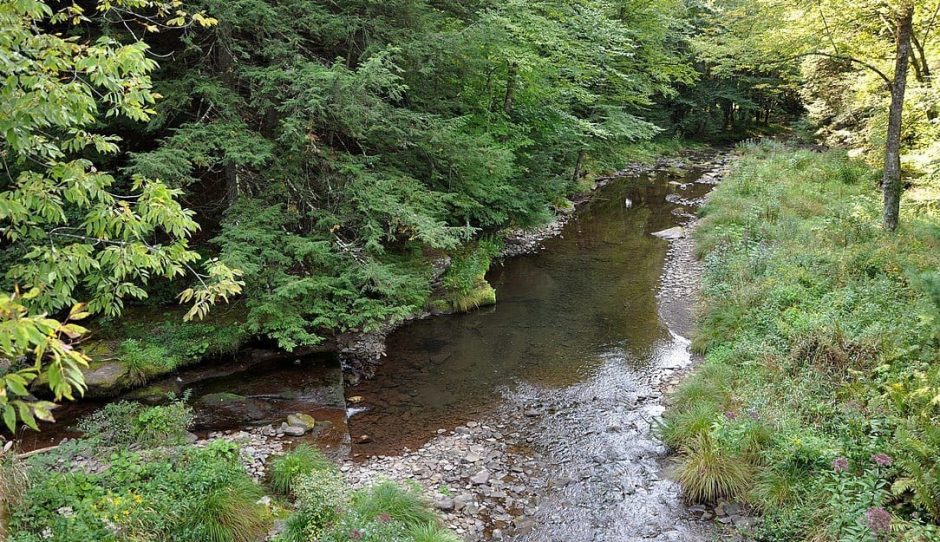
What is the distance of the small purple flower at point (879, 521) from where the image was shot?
4.65 m

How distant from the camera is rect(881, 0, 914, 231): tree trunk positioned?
10.3 meters

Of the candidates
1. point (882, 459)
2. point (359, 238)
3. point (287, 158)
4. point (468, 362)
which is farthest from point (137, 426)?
point (882, 459)

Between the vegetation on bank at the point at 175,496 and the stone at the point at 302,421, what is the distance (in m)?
1.20

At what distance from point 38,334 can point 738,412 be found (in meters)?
7.73

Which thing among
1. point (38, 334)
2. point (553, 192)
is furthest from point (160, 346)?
point (553, 192)

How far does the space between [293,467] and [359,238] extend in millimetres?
4538

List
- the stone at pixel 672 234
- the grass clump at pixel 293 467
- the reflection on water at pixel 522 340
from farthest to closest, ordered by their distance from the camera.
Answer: the stone at pixel 672 234, the reflection on water at pixel 522 340, the grass clump at pixel 293 467

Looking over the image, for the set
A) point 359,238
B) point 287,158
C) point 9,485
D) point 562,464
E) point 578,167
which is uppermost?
point 287,158

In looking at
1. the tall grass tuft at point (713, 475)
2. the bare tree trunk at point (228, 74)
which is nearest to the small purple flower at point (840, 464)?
the tall grass tuft at point (713, 475)

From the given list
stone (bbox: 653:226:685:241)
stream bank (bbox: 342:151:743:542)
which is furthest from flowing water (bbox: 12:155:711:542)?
stone (bbox: 653:226:685:241)

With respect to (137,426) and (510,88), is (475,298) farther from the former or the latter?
(137,426)

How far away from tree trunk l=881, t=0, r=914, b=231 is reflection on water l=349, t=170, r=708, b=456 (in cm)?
539

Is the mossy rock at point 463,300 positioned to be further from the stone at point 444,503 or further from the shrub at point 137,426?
the shrub at point 137,426

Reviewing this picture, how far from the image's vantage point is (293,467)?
6.80 m
